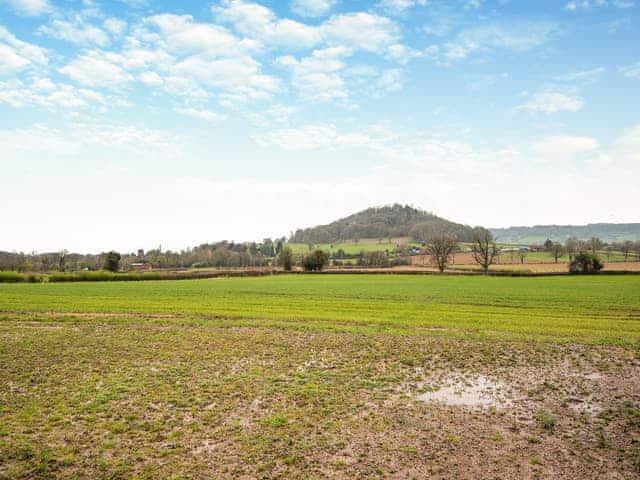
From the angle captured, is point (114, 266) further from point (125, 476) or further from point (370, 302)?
point (125, 476)

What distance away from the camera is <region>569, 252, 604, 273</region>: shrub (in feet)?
246

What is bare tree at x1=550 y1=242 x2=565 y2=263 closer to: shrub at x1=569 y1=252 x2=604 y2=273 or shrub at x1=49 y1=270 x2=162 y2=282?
shrub at x1=569 y1=252 x2=604 y2=273

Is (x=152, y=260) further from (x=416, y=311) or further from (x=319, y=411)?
(x=319, y=411)

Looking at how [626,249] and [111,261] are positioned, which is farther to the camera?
[626,249]

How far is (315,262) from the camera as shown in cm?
9675

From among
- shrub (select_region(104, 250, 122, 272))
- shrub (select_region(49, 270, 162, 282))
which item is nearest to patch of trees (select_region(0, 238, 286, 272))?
shrub (select_region(104, 250, 122, 272))

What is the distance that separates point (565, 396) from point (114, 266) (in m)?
101

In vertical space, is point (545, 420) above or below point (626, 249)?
below

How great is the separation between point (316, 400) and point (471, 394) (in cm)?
484

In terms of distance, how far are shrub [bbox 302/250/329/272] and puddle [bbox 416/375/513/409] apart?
3263 inches

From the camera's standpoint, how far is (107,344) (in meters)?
19.2

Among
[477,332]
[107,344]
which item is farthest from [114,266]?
[477,332]

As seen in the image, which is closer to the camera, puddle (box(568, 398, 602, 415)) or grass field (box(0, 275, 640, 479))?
grass field (box(0, 275, 640, 479))

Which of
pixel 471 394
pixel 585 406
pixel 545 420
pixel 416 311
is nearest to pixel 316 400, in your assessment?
pixel 471 394
